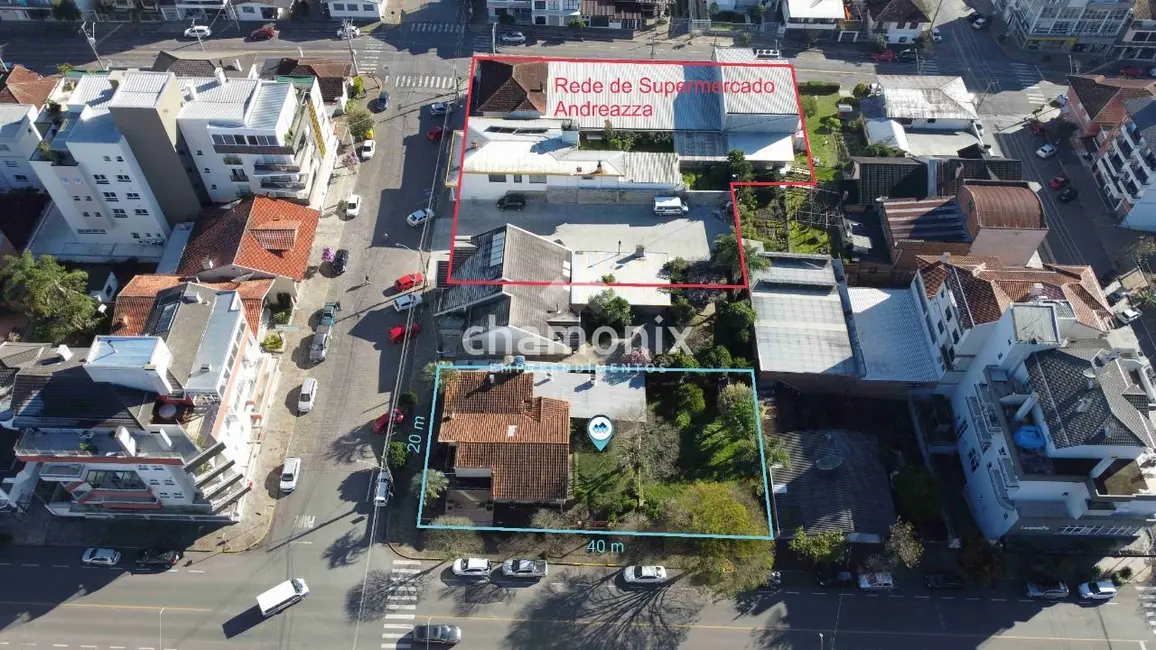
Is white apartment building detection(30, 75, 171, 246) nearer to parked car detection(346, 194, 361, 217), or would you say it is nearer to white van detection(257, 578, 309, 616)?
parked car detection(346, 194, 361, 217)

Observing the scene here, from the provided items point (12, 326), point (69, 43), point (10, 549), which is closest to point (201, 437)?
point (10, 549)

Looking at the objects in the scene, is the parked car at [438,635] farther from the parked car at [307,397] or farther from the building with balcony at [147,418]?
the parked car at [307,397]

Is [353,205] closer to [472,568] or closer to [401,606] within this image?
[472,568]

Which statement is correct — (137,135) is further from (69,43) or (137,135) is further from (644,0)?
(644,0)

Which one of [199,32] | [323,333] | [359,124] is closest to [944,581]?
[323,333]

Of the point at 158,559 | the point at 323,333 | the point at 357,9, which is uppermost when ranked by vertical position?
the point at 357,9
